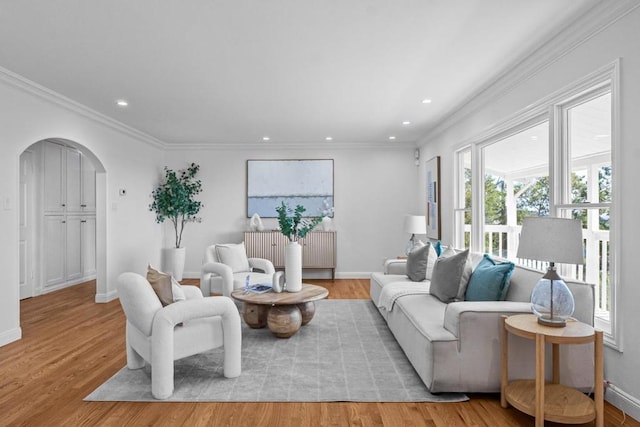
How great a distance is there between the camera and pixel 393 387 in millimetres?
2629

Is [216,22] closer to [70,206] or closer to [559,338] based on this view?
[559,338]

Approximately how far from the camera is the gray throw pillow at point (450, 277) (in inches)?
129

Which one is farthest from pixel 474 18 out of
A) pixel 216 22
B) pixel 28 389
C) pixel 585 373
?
pixel 28 389

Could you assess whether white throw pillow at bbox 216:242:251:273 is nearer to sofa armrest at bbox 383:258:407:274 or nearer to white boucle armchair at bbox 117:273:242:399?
sofa armrest at bbox 383:258:407:274

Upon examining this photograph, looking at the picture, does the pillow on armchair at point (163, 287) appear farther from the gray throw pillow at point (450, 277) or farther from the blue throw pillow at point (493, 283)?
the blue throw pillow at point (493, 283)

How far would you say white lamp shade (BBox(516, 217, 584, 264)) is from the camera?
80.6 inches

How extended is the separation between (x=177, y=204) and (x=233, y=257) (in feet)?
6.54

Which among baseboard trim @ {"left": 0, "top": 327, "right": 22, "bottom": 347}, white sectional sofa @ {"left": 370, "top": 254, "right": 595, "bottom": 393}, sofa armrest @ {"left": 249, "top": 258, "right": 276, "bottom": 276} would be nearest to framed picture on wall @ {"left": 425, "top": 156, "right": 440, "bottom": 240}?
sofa armrest @ {"left": 249, "top": 258, "right": 276, "bottom": 276}

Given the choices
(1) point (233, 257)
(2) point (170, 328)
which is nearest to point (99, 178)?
(1) point (233, 257)

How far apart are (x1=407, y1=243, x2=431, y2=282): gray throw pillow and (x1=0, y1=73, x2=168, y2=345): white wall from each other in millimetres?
3925

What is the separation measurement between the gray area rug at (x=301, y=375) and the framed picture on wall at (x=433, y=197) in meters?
2.50

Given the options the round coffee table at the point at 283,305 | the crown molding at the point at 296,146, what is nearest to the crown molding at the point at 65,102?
the crown molding at the point at 296,146

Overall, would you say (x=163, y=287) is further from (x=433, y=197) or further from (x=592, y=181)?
(x=433, y=197)

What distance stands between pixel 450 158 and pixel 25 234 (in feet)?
19.5
